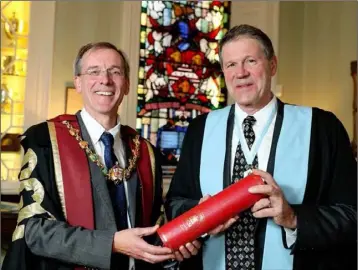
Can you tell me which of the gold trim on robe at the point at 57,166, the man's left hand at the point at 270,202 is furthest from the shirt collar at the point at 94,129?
the man's left hand at the point at 270,202

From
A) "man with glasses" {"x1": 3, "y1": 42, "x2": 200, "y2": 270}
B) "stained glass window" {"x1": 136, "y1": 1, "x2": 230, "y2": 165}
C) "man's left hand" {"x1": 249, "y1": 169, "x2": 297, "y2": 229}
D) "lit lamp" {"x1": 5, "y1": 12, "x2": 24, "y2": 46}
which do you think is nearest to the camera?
"man's left hand" {"x1": 249, "y1": 169, "x2": 297, "y2": 229}

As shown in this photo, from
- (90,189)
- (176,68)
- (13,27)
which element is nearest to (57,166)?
(90,189)

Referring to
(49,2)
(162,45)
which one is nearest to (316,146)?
(49,2)

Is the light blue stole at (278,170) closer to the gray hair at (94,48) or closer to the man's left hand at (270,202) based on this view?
the man's left hand at (270,202)

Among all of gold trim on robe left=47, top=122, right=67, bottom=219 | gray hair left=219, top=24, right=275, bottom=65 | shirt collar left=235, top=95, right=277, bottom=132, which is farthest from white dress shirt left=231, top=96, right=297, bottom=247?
gold trim on robe left=47, top=122, right=67, bottom=219

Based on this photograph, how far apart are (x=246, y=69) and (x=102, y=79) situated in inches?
19.2

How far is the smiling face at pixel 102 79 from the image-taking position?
1.63 meters

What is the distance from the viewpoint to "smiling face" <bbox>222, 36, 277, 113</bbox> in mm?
1575

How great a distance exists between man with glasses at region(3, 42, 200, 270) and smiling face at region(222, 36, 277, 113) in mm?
381

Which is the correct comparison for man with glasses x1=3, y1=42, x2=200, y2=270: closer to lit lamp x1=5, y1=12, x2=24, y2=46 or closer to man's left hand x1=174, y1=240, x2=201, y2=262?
man's left hand x1=174, y1=240, x2=201, y2=262

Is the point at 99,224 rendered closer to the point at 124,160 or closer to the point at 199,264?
the point at 124,160

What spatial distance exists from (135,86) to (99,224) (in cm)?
352

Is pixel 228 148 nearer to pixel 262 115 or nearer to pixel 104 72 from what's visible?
pixel 262 115

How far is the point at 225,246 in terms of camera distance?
1.61 metres
